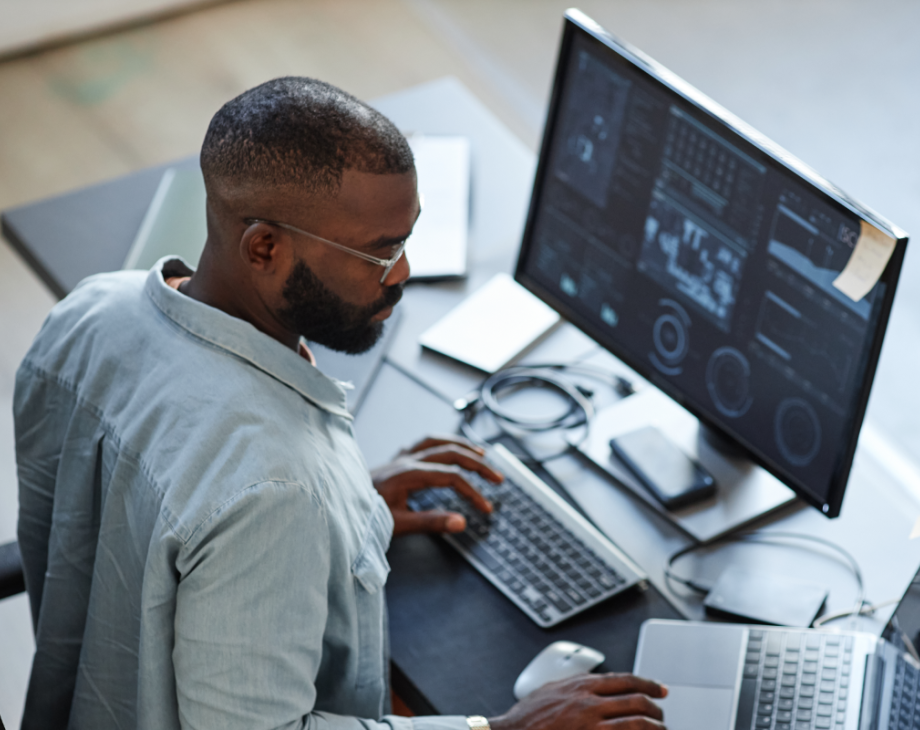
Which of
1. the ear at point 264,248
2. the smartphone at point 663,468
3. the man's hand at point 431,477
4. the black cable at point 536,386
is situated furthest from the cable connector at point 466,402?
the ear at point 264,248

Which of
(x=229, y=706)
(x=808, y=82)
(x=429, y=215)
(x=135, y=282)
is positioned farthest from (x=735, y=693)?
(x=808, y=82)

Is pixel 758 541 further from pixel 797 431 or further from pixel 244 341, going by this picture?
pixel 244 341

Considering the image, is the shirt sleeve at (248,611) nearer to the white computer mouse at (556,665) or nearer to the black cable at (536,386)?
the white computer mouse at (556,665)

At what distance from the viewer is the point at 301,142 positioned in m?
1.17

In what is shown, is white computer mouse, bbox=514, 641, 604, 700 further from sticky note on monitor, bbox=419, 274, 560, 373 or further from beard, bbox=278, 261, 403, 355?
sticky note on monitor, bbox=419, 274, 560, 373

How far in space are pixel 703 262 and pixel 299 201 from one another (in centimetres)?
60

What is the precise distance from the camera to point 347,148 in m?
1.17

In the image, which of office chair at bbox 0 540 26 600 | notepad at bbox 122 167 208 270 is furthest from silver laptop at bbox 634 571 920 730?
notepad at bbox 122 167 208 270

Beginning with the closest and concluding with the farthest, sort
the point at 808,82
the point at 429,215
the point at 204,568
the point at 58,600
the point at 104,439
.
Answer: the point at 204,568, the point at 104,439, the point at 58,600, the point at 429,215, the point at 808,82

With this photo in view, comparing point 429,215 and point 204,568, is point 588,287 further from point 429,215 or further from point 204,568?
point 204,568

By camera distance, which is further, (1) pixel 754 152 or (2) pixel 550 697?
(1) pixel 754 152

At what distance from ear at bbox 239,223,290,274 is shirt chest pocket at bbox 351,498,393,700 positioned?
308 mm

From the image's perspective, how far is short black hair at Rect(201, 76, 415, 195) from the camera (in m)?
1.17

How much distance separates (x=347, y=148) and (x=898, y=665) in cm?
81
